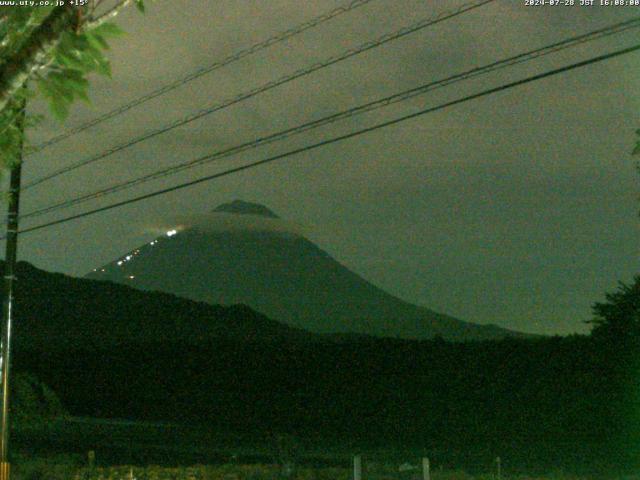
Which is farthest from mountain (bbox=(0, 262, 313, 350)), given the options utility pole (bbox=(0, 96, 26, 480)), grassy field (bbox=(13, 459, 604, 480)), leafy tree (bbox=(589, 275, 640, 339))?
utility pole (bbox=(0, 96, 26, 480))

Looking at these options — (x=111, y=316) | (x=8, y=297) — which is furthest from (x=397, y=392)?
(x=111, y=316)

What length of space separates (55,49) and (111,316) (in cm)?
10147

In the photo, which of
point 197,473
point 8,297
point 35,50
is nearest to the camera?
point 35,50

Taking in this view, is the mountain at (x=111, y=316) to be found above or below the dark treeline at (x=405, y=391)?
above

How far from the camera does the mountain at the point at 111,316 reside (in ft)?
313

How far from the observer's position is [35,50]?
5.78 m

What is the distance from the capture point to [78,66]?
20.0 feet

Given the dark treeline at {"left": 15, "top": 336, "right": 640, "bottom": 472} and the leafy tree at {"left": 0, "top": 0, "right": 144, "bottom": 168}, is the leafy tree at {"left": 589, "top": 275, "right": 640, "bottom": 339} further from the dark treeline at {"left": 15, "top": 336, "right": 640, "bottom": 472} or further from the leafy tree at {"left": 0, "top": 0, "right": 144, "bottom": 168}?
the leafy tree at {"left": 0, "top": 0, "right": 144, "bottom": 168}

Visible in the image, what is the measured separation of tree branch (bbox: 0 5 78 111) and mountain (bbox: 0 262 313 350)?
8500cm

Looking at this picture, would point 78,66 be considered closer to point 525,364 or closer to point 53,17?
point 53,17

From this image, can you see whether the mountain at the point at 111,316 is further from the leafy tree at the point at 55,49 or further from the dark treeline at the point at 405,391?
the leafy tree at the point at 55,49

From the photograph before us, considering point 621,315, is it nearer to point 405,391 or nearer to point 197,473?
point 405,391

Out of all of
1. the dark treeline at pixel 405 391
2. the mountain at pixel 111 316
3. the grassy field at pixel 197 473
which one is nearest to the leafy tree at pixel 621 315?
the dark treeline at pixel 405 391

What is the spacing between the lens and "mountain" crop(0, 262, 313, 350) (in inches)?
3755
